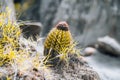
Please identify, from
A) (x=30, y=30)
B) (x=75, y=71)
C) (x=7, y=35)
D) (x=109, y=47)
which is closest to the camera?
(x=7, y=35)

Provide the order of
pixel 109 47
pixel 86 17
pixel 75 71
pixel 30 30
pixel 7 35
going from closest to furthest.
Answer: pixel 7 35
pixel 75 71
pixel 30 30
pixel 109 47
pixel 86 17

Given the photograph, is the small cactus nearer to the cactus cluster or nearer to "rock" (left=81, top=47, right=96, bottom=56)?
the cactus cluster

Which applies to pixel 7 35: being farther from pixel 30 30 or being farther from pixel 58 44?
pixel 30 30

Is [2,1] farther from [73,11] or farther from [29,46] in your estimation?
[73,11]

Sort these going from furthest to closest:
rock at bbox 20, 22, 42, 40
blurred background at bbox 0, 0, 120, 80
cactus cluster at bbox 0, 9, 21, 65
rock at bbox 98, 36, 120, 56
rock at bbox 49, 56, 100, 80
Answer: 1. blurred background at bbox 0, 0, 120, 80
2. rock at bbox 98, 36, 120, 56
3. rock at bbox 20, 22, 42, 40
4. rock at bbox 49, 56, 100, 80
5. cactus cluster at bbox 0, 9, 21, 65

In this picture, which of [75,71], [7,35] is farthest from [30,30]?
[75,71]

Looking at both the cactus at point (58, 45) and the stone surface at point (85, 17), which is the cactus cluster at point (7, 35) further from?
the stone surface at point (85, 17)

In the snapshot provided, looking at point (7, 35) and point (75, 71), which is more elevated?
point (7, 35)

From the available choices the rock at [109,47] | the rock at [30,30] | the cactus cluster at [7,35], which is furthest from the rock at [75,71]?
the rock at [109,47]

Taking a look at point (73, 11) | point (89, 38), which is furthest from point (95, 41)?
point (73, 11)

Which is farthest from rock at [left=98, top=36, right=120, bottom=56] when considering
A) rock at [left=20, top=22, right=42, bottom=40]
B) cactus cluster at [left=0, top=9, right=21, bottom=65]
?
cactus cluster at [left=0, top=9, right=21, bottom=65]

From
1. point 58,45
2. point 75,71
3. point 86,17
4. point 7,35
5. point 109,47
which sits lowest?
point 75,71
